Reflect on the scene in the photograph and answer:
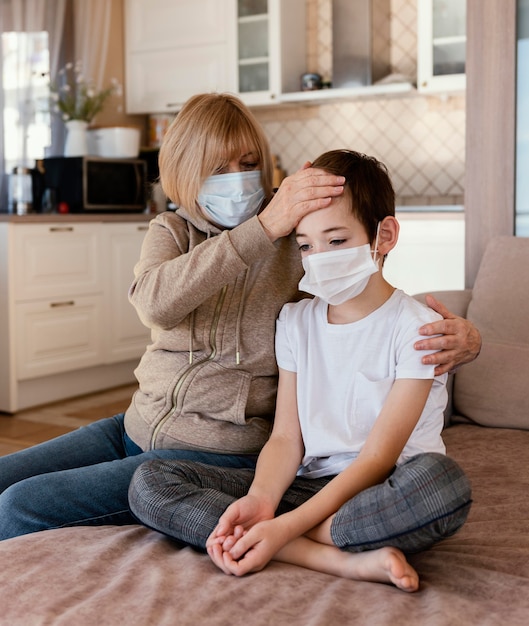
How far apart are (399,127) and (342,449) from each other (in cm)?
379

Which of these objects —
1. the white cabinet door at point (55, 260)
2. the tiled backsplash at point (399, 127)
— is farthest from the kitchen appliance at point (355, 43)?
the white cabinet door at point (55, 260)

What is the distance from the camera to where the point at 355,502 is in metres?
1.23

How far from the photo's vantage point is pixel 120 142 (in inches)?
196

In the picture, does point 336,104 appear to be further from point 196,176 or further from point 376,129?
point 196,176

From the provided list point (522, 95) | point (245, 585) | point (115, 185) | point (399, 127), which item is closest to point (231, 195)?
point (245, 585)

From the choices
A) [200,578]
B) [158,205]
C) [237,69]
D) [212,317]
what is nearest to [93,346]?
[158,205]

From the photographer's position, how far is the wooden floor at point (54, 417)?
3559 mm

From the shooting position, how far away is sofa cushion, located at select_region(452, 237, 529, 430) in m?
2.03

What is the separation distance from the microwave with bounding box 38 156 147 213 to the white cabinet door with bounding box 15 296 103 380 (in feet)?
1.75

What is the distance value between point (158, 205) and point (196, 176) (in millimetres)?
3614

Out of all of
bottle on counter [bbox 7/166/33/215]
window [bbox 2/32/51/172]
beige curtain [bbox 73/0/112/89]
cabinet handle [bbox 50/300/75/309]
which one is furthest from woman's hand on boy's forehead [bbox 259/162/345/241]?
beige curtain [bbox 73/0/112/89]

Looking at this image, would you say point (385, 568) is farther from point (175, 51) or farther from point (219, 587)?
A: point (175, 51)

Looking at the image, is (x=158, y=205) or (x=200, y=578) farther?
(x=158, y=205)

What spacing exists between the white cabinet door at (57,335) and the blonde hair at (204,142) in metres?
2.58
